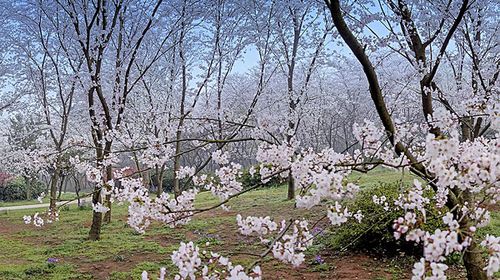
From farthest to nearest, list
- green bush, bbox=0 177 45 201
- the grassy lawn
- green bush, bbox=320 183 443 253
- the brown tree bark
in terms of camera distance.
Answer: green bush, bbox=0 177 45 201, green bush, bbox=320 183 443 253, the grassy lawn, the brown tree bark

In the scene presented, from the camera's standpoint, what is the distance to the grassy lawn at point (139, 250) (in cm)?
534

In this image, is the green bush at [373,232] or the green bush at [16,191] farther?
the green bush at [16,191]

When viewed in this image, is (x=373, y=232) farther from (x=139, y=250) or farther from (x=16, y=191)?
(x=16, y=191)

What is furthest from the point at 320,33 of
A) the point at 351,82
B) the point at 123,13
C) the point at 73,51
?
the point at 351,82

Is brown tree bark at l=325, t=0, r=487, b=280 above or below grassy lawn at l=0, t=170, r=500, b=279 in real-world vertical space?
above

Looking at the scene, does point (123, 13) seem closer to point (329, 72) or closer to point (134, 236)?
point (134, 236)

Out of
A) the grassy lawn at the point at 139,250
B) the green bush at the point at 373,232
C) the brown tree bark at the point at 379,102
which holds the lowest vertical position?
the grassy lawn at the point at 139,250

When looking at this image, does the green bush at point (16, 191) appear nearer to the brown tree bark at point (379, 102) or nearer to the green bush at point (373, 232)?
the green bush at point (373, 232)

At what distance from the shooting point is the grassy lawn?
5.34 metres

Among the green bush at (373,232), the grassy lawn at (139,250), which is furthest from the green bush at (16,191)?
the green bush at (373,232)

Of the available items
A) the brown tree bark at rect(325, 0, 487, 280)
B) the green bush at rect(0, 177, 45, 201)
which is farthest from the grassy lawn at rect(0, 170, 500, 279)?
the green bush at rect(0, 177, 45, 201)

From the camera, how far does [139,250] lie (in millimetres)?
7035

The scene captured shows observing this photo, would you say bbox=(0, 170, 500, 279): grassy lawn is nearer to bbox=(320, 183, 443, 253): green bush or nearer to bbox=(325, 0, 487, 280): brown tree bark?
bbox=(320, 183, 443, 253): green bush

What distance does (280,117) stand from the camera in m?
15.5
